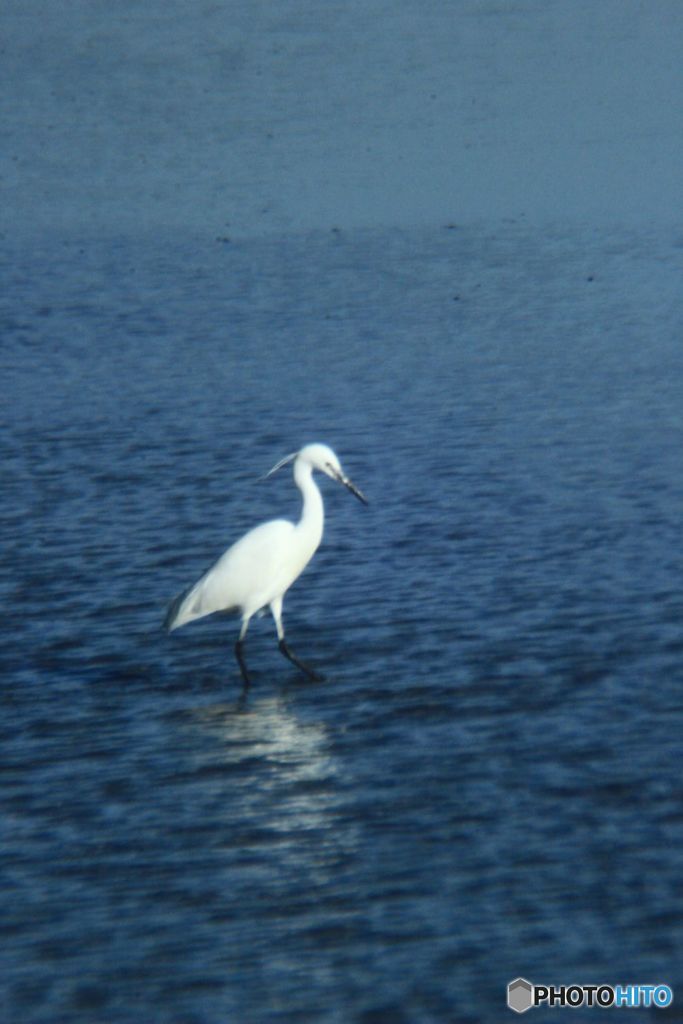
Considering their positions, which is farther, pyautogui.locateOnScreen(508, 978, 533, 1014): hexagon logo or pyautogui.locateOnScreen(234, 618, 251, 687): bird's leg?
pyautogui.locateOnScreen(234, 618, 251, 687): bird's leg

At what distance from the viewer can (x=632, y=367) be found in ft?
56.2

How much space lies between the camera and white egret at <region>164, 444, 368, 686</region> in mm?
10383

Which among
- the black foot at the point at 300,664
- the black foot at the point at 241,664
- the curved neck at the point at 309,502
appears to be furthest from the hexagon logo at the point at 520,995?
the curved neck at the point at 309,502

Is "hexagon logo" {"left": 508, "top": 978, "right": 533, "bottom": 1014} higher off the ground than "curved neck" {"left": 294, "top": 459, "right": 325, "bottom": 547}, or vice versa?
"curved neck" {"left": 294, "top": 459, "right": 325, "bottom": 547}

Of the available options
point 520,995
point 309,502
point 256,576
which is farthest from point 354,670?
point 520,995

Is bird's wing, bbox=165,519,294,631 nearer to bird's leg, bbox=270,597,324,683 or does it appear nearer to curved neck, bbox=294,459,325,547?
bird's leg, bbox=270,597,324,683

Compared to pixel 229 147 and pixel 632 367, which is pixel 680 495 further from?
pixel 229 147

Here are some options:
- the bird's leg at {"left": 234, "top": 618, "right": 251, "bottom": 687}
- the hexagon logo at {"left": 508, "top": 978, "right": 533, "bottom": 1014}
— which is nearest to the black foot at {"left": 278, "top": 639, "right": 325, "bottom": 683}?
the bird's leg at {"left": 234, "top": 618, "right": 251, "bottom": 687}

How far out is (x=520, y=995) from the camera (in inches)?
264

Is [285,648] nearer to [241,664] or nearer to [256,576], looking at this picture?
[241,664]
